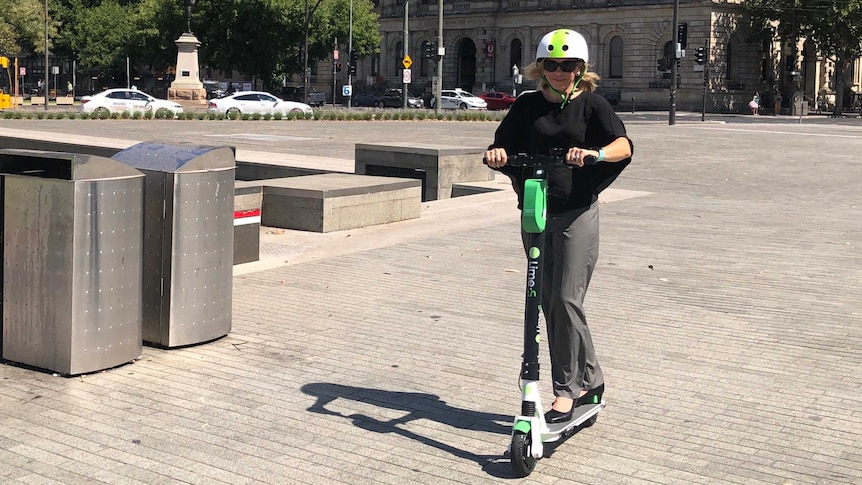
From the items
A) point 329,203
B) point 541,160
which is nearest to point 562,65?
point 541,160

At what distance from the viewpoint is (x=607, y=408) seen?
230 inches

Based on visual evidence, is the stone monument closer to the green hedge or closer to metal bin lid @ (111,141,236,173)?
the green hedge

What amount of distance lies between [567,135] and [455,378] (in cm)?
196

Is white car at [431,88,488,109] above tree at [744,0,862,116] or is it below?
A: below

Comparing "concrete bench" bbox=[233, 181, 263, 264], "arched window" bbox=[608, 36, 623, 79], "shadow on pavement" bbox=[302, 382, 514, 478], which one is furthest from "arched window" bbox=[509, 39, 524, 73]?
"shadow on pavement" bbox=[302, 382, 514, 478]

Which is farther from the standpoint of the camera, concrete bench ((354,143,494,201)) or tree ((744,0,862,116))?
tree ((744,0,862,116))

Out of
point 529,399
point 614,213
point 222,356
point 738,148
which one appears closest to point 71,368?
point 222,356

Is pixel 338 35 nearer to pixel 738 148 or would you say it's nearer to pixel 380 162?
pixel 738 148

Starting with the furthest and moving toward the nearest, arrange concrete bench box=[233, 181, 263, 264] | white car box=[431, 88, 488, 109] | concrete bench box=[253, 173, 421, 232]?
1. white car box=[431, 88, 488, 109]
2. concrete bench box=[253, 173, 421, 232]
3. concrete bench box=[233, 181, 263, 264]

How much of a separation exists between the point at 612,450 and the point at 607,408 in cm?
69

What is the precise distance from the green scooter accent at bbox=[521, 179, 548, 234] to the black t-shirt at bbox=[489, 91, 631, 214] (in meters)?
0.24

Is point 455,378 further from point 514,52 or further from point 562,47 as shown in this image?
point 514,52

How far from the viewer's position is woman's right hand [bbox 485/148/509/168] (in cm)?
479

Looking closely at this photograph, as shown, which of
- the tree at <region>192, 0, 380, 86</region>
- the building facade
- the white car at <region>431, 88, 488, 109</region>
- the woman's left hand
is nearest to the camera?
the woman's left hand
